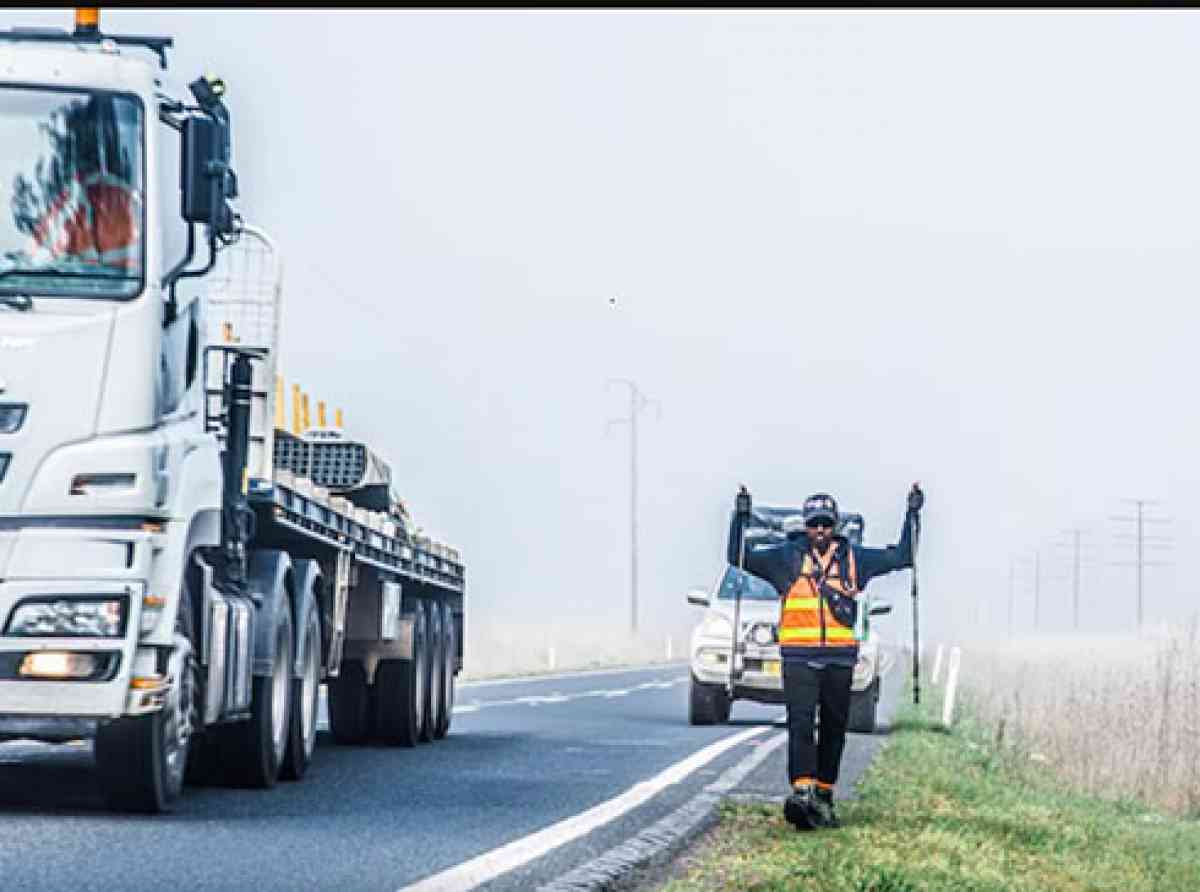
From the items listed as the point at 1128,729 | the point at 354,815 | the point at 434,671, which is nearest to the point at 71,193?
the point at 354,815

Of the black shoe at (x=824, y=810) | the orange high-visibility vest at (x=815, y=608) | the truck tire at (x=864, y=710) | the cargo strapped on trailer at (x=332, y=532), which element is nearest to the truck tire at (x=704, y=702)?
the truck tire at (x=864, y=710)

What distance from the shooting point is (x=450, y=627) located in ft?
77.6

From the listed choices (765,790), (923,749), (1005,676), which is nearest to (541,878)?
(765,790)

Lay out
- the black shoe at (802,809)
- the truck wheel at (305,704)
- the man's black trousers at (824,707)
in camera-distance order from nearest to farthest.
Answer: the black shoe at (802,809)
the man's black trousers at (824,707)
the truck wheel at (305,704)

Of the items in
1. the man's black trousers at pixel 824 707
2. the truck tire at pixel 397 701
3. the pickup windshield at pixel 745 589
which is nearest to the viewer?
the man's black trousers at pixel 824 707

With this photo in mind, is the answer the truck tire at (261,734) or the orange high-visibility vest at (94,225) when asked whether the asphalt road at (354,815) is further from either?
the orange high-visibility vest at (94,225)

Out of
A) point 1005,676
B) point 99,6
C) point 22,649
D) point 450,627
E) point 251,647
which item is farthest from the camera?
point 1005,676

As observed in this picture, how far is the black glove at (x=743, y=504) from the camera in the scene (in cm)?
1452

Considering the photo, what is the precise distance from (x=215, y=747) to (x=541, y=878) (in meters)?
4.98

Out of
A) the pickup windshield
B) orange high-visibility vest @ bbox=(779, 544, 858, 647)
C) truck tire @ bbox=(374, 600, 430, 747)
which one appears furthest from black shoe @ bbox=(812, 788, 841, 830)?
the pickup windshield

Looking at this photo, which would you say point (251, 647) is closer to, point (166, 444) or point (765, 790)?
point (166, 444)

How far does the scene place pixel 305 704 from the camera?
16.1 m

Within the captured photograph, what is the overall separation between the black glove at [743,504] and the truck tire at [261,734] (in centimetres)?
271

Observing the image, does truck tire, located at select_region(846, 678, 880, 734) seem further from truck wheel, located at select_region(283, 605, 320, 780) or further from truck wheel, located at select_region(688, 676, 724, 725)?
truck wheel, located at select_region(283, 605, 320, 780)
